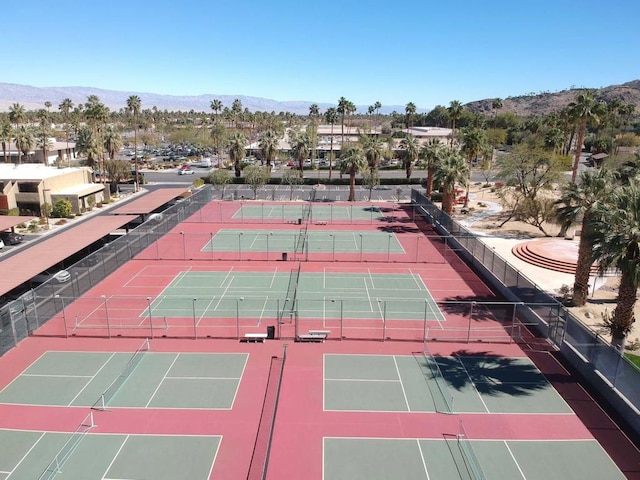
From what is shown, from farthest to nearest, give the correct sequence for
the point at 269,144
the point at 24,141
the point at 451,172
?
1. the point at 24,141
2. the point at 269,144
3. the point at 451,172

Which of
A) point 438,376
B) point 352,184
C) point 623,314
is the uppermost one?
point 352,184

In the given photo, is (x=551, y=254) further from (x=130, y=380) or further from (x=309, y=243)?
(x=130, y=380)

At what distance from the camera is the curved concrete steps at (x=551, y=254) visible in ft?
115

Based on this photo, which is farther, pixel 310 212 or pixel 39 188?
pixel 310 212

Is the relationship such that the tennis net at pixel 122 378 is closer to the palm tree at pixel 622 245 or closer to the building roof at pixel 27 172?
the palm tree at pixel 622 245

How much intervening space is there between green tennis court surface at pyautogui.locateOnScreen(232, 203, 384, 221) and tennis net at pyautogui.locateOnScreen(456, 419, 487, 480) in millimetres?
34866

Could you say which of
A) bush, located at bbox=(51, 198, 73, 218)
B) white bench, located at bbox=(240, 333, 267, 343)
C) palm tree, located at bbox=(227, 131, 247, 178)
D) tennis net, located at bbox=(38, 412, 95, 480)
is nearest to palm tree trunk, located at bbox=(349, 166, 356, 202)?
palm tree, located at bbox=(227, 131, 247, 178)

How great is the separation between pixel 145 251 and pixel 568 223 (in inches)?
1215

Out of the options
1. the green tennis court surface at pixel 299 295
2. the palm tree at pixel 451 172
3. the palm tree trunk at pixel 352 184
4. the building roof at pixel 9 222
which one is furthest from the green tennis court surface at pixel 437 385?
the palm tree trunk at pixel 352 184

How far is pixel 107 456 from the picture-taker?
50.6 feet

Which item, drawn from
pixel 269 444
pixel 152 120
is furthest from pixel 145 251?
pixel 152 120

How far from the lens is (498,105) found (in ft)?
415

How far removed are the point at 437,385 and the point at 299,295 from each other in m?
11.8

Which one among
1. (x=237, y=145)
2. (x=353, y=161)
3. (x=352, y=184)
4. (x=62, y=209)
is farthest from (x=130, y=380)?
(x=237, y=145)
